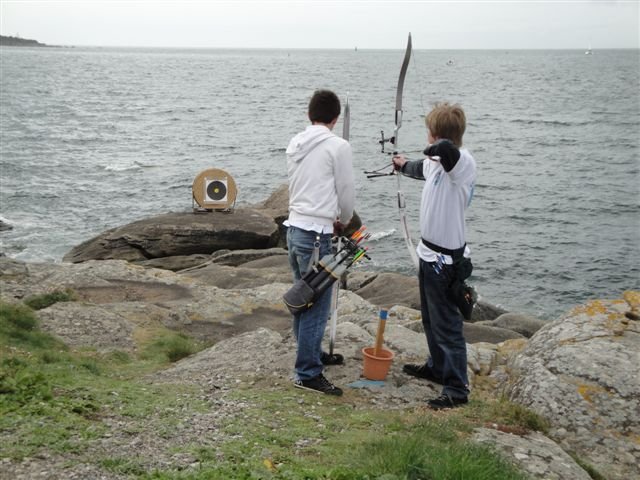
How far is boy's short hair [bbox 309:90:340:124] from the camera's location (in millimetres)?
6770

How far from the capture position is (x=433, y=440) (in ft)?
18.2

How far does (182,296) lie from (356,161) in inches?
1081

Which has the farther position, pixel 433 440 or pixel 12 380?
pixel 12 380

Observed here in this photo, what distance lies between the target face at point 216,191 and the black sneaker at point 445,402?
15.0m

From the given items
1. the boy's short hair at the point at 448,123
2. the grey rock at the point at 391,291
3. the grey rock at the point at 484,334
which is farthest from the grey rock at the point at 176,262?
the boy's short hair at the point at 448,123

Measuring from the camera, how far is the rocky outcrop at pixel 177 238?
62.7ft

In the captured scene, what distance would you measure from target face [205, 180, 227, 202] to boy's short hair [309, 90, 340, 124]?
47.4 feet

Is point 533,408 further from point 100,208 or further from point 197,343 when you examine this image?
point 100,208

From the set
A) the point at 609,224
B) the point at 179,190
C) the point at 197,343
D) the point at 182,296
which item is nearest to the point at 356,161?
the point at 179,190

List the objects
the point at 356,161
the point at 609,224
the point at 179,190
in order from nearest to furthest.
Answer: the point at 609,224, the point at 179,190, the point at 356,161

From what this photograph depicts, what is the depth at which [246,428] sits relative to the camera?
5.99m

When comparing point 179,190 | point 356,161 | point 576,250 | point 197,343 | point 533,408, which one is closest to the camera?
point 533,408

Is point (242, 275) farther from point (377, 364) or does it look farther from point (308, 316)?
point (308, 316)

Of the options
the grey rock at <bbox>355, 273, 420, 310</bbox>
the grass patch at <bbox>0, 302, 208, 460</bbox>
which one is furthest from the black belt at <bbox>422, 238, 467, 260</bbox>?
the grey rock at <bbox>355, 273, 420, 310</bbox>
